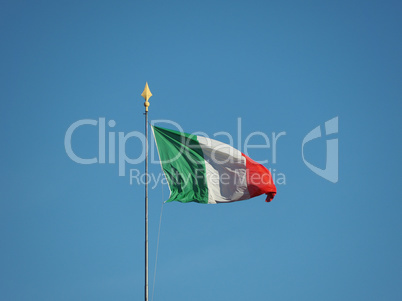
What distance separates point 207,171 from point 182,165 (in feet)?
5.98

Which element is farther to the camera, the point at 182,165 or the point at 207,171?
the point at 207,171

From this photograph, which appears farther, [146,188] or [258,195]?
[258,195]

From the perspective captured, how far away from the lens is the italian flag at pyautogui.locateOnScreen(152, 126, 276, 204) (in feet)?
152

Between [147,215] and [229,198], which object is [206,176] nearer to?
[229,198]

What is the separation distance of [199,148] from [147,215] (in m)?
7.41

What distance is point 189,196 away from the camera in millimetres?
46531

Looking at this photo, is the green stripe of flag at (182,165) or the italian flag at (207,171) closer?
the green stripe of flag at (182,165)

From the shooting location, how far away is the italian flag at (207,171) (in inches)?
1821

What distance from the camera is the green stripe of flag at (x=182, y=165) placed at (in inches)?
1813

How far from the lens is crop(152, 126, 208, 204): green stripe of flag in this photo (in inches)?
1813

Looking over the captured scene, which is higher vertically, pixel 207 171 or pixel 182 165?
pixel 182 165

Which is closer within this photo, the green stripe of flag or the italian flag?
the green stripe of flag

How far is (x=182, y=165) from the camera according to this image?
153 feet

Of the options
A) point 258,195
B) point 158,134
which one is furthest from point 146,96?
point 258,195
